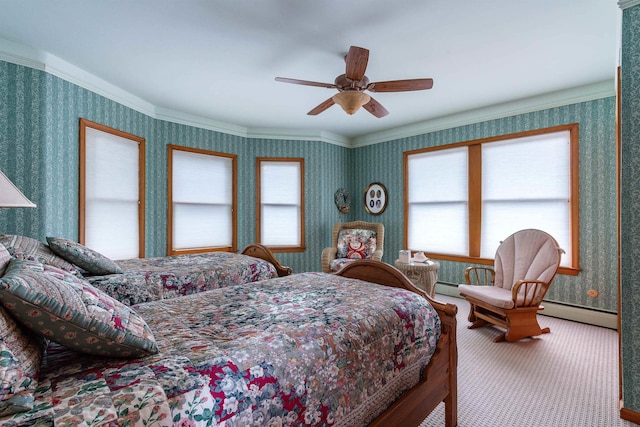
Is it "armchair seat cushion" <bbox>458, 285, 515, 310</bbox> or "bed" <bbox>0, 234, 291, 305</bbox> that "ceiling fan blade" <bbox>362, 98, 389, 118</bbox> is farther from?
"armchair seat cushion" <bbox>458, 285, 515, 310</bbox>

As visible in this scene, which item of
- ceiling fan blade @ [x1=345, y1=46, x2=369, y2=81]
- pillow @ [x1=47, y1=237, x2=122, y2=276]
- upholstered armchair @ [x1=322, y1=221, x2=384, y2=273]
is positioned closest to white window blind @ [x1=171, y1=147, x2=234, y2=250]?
upholstered armchair @ [x1=322, y1=221, x2=384, y2=273]

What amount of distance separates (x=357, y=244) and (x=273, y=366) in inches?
150

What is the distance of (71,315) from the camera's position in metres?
0.89

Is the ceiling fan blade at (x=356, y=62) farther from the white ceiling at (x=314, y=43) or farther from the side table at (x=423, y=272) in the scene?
the side table at (x=423, y=272)

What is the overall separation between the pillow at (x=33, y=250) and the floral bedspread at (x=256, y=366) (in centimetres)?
93

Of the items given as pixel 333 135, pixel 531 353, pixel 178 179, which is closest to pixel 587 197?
pixel 531 353

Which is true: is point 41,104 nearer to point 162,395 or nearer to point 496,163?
point 162,395

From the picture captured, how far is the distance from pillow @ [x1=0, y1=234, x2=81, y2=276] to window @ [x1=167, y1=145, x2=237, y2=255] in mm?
2189

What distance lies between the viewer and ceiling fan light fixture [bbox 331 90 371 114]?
2.67 meters

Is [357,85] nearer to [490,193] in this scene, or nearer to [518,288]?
[518,288]

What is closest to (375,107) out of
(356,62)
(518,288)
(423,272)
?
(356,62)

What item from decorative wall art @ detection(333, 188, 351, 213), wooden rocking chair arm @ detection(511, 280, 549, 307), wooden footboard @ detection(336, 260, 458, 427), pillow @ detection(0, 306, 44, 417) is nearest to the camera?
pillow @ detection(0, 306, 44, 417)

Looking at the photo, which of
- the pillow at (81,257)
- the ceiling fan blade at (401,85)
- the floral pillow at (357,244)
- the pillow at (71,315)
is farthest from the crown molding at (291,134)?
the pillow at (71,315)

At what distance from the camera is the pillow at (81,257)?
6.98ft
